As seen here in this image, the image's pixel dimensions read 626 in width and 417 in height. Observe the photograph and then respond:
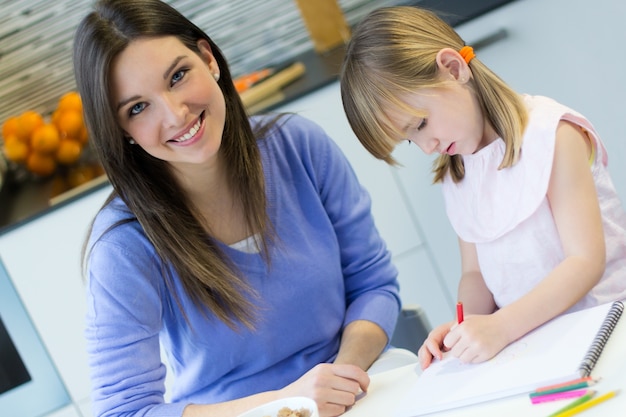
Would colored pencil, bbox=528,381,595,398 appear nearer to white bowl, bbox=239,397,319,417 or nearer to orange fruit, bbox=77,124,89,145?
white bowl, bbox=239,397,319,417

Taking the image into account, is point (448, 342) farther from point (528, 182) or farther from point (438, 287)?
point (438, 287)

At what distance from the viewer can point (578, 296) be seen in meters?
1.21

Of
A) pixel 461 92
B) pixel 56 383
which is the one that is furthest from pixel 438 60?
pixel 56 383

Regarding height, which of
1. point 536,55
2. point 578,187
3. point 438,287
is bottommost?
point 438,287

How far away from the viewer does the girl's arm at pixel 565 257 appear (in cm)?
113

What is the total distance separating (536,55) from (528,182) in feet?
3.12

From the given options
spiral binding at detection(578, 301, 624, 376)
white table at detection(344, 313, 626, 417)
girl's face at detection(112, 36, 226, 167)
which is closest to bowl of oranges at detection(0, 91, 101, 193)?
girl's face at detection(112, 36, 226, 167)

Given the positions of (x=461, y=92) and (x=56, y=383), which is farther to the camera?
(x=56, y=383)

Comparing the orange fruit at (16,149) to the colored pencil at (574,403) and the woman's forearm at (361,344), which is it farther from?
the colored pencil at (574,403)

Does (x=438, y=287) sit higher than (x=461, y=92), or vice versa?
(x=461, y=92)

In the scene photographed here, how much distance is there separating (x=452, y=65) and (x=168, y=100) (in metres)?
0.44

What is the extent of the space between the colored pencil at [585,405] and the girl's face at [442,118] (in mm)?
524

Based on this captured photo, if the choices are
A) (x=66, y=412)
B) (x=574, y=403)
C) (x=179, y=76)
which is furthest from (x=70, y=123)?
(x=574, y=403)

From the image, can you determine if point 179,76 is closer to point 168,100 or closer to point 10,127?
point 168,100
